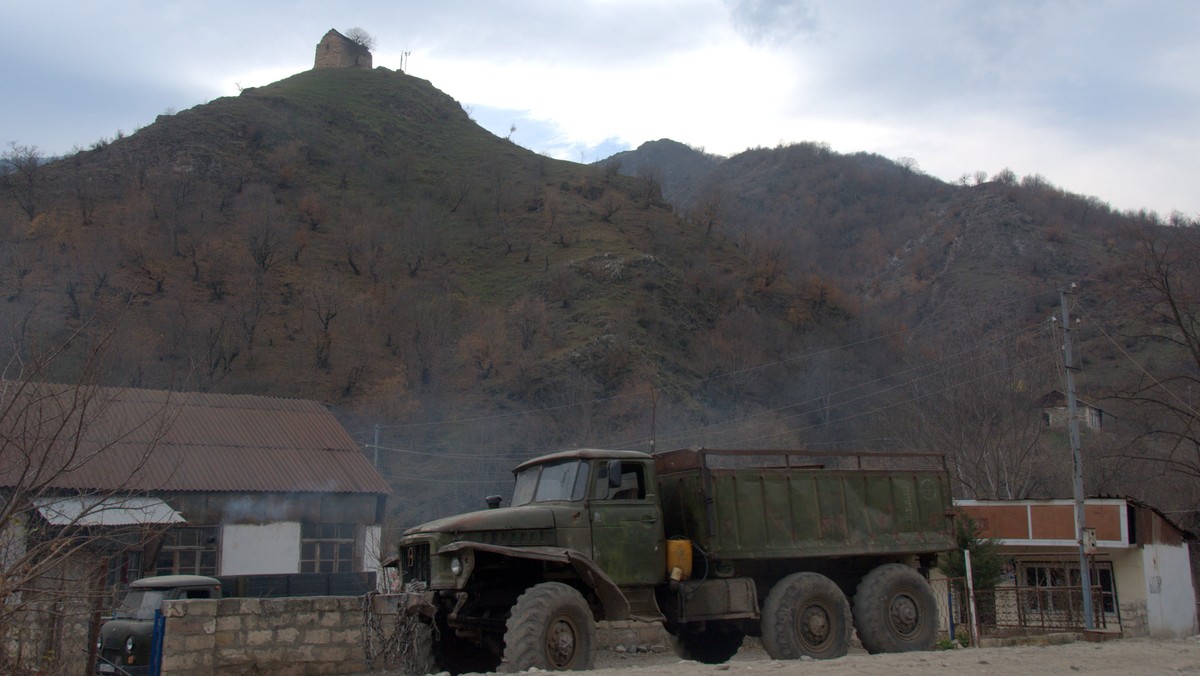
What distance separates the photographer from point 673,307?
65.4 meters

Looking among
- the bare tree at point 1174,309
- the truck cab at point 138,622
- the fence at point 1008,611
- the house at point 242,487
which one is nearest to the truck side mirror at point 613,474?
the fence at point 1008,611

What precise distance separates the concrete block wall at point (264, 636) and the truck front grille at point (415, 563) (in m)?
2.07

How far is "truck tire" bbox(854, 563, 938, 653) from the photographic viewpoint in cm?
1233

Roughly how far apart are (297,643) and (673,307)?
54.5 m

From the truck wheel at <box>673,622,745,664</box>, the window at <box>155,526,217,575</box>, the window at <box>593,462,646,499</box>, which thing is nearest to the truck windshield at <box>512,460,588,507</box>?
the window at <box>593,462,646,499</box>

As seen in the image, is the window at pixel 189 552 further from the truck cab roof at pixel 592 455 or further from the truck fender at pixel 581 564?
the truck fender at pixel 581 564

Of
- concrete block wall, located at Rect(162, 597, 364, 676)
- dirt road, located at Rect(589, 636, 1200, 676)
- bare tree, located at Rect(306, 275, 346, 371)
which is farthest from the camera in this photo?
bare tree, located at Rect(306, 275, 346, 371)

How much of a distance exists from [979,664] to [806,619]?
2.38 meters

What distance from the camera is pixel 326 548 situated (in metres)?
27.3

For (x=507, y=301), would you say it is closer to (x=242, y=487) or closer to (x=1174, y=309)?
(x=242, y=487)

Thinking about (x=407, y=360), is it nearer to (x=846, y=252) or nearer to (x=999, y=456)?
(x=999, y=456)

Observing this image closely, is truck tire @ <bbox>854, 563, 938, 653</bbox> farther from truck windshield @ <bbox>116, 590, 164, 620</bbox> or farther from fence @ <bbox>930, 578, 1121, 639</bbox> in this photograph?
truck windshield @ <bbox>116, 590, 164, 620</bbox>

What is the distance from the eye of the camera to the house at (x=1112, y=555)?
79.0ft

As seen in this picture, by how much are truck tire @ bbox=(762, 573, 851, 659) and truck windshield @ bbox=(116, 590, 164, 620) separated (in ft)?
30.5
